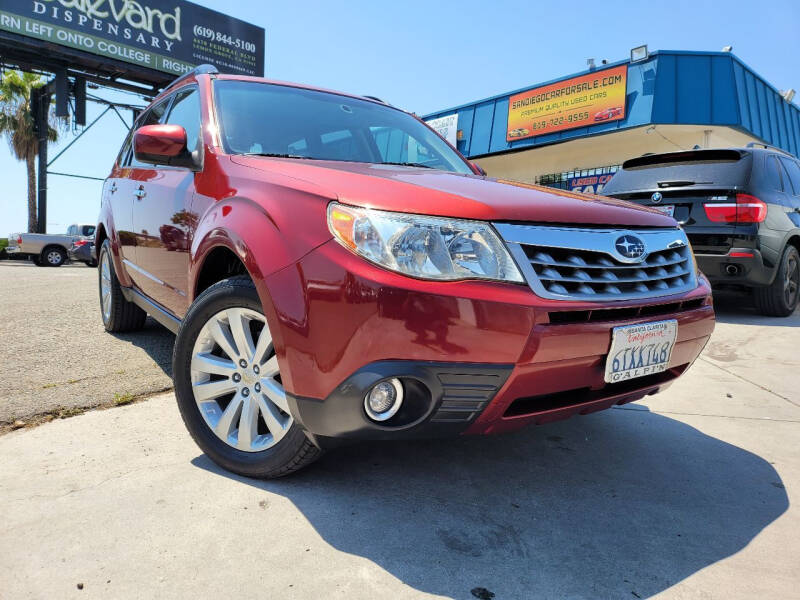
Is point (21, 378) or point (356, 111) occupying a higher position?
point (356, 111)

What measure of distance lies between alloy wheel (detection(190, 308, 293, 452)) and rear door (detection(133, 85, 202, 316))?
0.52 metres

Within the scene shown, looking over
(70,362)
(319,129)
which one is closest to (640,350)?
(319,129)

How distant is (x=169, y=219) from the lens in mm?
2871

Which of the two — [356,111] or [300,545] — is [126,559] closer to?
[300,545]

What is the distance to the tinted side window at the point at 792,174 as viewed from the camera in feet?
20.3

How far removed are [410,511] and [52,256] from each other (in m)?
18.9

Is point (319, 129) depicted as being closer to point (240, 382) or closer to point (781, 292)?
point (240, 382)

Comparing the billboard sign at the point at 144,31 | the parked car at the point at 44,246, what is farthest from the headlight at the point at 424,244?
the billboard sign at the point at 144,31

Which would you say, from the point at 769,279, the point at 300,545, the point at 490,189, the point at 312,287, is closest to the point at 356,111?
the point at 490,189

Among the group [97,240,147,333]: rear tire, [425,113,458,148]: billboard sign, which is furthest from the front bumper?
[425,113,458,148]: billboard sign

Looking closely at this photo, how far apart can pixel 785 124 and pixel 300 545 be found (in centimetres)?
1636

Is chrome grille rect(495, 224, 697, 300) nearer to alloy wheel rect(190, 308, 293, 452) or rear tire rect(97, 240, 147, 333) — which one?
alloy wheel rect(190, 308, 293, 452)

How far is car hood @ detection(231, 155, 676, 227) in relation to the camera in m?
1.74

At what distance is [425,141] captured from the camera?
131 inches
